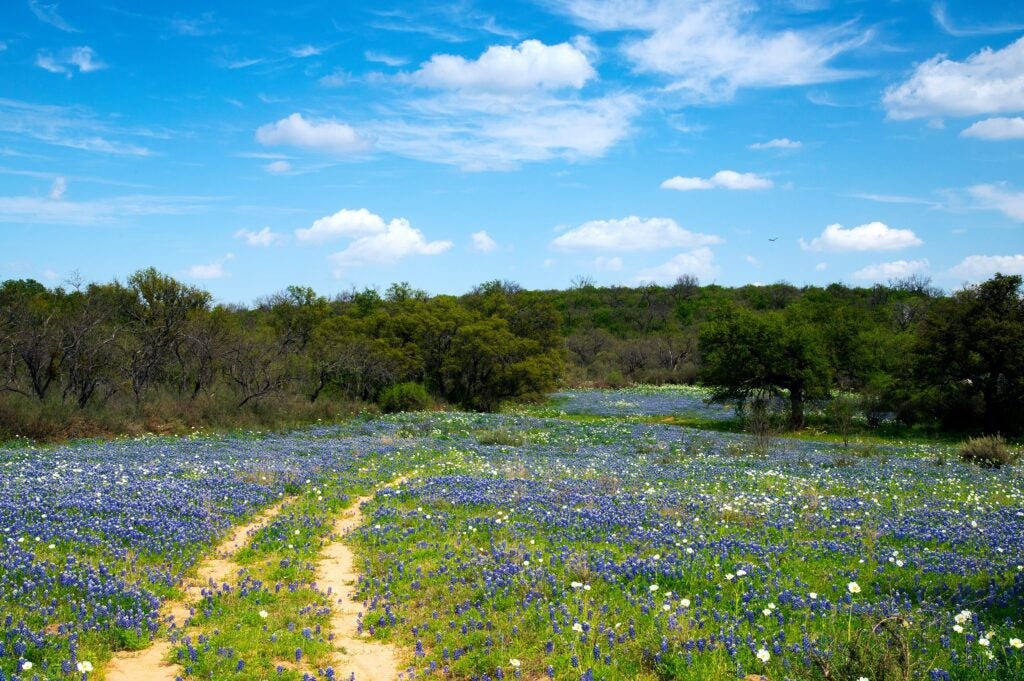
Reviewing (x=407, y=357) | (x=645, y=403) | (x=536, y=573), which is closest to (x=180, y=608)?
(x=536, y=573)

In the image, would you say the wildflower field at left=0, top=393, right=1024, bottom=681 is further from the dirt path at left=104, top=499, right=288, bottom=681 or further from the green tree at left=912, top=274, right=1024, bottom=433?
the green tree at left=912, top=274, right=1024, bottom=433

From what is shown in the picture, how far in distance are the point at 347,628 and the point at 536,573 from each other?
2393mm

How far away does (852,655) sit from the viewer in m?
5.47

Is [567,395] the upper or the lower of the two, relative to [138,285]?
lower

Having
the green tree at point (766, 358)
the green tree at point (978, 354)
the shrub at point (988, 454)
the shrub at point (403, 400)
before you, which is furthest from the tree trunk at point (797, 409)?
the shrub at point (403, 400)

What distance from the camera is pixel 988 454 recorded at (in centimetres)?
2270

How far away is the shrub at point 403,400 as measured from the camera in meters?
47.3

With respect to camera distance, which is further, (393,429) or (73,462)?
(393,429)

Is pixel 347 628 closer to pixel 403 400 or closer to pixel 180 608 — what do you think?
pixel 180 608

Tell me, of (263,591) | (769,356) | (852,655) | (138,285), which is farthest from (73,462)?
(769,356)

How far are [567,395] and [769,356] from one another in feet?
91.3

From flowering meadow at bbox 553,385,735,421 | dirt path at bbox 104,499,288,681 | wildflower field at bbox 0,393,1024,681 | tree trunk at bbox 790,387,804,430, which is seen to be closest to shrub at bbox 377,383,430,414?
flowering meadow at bbox 553,385,735,421

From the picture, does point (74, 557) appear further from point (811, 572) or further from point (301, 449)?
point (301, 449)

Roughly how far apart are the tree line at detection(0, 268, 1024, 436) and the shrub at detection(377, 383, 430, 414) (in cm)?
168
